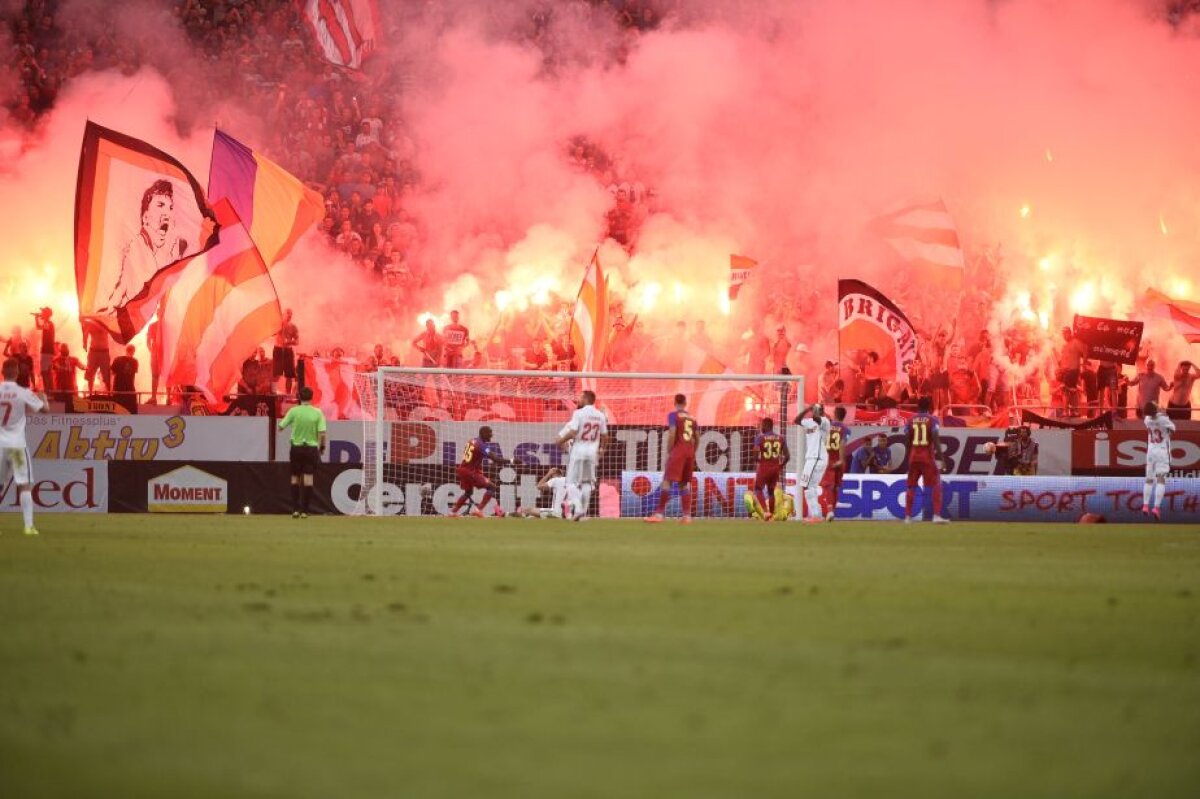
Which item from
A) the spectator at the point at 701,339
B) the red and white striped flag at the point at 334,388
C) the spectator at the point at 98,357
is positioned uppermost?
the spectator at the point at 701,339

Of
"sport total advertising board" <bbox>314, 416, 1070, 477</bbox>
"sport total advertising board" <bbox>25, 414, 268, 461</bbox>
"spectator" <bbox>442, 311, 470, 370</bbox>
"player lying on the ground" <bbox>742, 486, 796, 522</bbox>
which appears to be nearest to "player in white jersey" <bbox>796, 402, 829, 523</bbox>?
"player lying on the ground" <bbox>742, 486, 796, 522</bbox>

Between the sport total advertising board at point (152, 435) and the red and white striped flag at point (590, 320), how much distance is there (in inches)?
299

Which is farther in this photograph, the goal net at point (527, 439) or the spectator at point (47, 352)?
the spectator at point (47, 352)

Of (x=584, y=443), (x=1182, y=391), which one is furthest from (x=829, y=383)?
(x=584, y=443)

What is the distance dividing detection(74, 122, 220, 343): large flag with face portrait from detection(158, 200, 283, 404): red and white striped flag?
1.91 feet

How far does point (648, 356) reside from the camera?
37.2 meters

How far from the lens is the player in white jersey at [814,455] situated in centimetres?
2398

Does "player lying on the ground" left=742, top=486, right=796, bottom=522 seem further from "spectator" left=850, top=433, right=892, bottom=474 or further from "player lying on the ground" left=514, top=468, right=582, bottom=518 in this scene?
"player lying on the ground" left=514, top=468, right=582, bottom=518

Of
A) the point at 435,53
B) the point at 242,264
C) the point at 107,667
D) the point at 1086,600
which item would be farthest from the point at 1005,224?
the point at 107,667

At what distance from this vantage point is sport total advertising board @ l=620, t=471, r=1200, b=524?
25.8 meters

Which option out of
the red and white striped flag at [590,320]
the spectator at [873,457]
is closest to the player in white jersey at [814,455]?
the spectator at [873,457]

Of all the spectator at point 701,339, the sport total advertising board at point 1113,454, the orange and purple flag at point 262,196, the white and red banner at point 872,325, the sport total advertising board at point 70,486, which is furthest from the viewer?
the spectator at point 701,339

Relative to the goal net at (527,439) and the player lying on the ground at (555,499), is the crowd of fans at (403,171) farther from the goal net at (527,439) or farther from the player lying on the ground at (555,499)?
the player lying on the ground at (555,499)

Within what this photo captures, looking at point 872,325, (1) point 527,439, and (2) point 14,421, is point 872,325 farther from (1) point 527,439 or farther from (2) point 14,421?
(2) point 14,421
